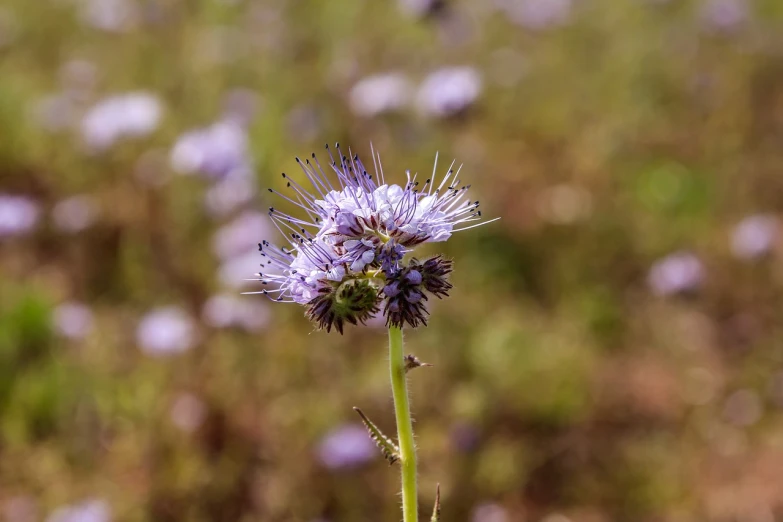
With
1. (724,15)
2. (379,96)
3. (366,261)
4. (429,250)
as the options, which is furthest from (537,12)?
(366,261)

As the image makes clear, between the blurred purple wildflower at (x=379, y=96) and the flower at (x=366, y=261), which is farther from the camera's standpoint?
the blurred purple wildflower at (x=379, y=96)

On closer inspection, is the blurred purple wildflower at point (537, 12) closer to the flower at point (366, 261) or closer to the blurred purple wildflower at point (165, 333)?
the blurred purple wildflower at point (165, 333)

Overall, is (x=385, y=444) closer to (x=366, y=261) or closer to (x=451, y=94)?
(x=366, y=261)

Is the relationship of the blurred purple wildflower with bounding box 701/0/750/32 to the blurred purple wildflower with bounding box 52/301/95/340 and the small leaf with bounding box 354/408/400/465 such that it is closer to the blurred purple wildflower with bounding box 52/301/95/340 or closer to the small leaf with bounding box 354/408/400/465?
the blurred purple wildflower with bounding box 52/301/95/340

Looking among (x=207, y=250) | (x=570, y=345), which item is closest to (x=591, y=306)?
(x=570, y=345)

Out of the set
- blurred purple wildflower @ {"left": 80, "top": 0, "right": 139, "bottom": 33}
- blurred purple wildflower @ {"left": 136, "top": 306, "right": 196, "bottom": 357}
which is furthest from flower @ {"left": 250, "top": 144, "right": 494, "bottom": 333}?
blurred purple wildflower @ {"left": 80, "top": 0, "right": 139, "bottom": 33}

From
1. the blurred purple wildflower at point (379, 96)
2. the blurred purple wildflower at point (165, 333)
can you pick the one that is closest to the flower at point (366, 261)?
the blurred purple wildflower at point (165, 333)
